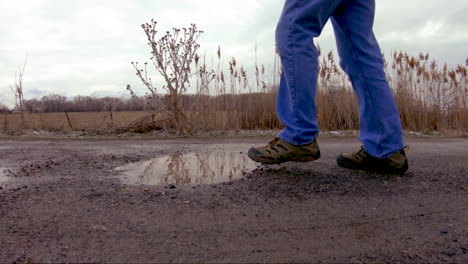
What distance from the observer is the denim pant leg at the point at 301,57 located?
213 cm

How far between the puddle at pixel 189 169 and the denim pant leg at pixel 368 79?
32.6 inches

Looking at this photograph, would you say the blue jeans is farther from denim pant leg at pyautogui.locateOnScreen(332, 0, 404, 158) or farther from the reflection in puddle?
the reflection in puddle

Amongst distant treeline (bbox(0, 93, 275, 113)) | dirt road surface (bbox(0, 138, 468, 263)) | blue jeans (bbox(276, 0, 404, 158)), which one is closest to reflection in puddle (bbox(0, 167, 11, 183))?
dirt road surface (bbox(0, 138, 468, 263))

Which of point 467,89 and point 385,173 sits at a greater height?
point 467,89

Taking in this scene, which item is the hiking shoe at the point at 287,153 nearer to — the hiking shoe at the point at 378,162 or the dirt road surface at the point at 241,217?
the dirt road surface at the point at 241,217

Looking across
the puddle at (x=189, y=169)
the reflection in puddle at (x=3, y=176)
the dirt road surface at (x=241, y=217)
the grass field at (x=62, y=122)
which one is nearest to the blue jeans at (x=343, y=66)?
the dirt road surface at (x=241, y=217)

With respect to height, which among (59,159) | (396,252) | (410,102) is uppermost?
(410,102)

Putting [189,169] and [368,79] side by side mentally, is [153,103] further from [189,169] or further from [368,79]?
[368,79]

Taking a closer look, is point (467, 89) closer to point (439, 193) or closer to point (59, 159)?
point (439, 193)

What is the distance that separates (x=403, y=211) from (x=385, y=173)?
0.67 m

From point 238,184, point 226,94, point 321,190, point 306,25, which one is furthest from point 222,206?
point 226,94

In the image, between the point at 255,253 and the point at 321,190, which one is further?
the point at 321,190

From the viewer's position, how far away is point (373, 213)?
65.5 inches

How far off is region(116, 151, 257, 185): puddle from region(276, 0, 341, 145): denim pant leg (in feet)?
1.63
